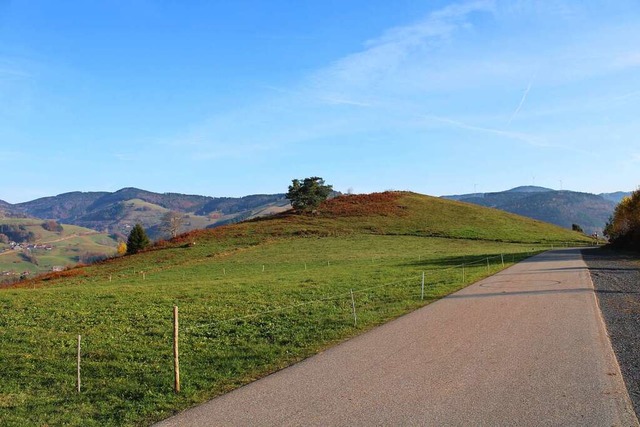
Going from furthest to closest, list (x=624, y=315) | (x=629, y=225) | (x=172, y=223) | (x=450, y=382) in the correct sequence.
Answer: (x=172, y=223), (x=629, y=225), (x=624, y=315), (x=450, y=382)

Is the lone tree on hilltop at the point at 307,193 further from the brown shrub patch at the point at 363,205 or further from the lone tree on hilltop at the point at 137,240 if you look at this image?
the lone tree on hilltop at the point at 137,240

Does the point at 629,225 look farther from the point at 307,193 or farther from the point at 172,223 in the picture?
the point at 172,223

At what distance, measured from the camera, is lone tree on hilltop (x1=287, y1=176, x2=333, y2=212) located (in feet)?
306

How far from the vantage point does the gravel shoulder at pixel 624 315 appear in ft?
31.3

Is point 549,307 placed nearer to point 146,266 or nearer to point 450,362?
point 450,362

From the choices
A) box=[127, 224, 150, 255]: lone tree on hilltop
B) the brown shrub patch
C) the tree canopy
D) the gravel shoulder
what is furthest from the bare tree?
the gravel shoulder

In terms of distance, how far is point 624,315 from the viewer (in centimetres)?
1588

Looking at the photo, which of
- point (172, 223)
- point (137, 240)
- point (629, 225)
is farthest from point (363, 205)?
point (629, 225)

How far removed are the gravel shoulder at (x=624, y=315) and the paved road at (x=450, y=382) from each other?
245mm

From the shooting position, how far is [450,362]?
418 inches

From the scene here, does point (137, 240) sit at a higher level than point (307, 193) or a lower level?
lower

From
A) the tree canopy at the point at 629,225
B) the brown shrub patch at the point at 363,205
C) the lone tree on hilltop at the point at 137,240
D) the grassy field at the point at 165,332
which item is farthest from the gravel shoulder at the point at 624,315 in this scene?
the lone tree on hilltop at the point at 137,240

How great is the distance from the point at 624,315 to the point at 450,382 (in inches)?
389

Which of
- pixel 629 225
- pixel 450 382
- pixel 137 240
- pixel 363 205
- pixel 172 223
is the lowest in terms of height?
pixel 450 382
